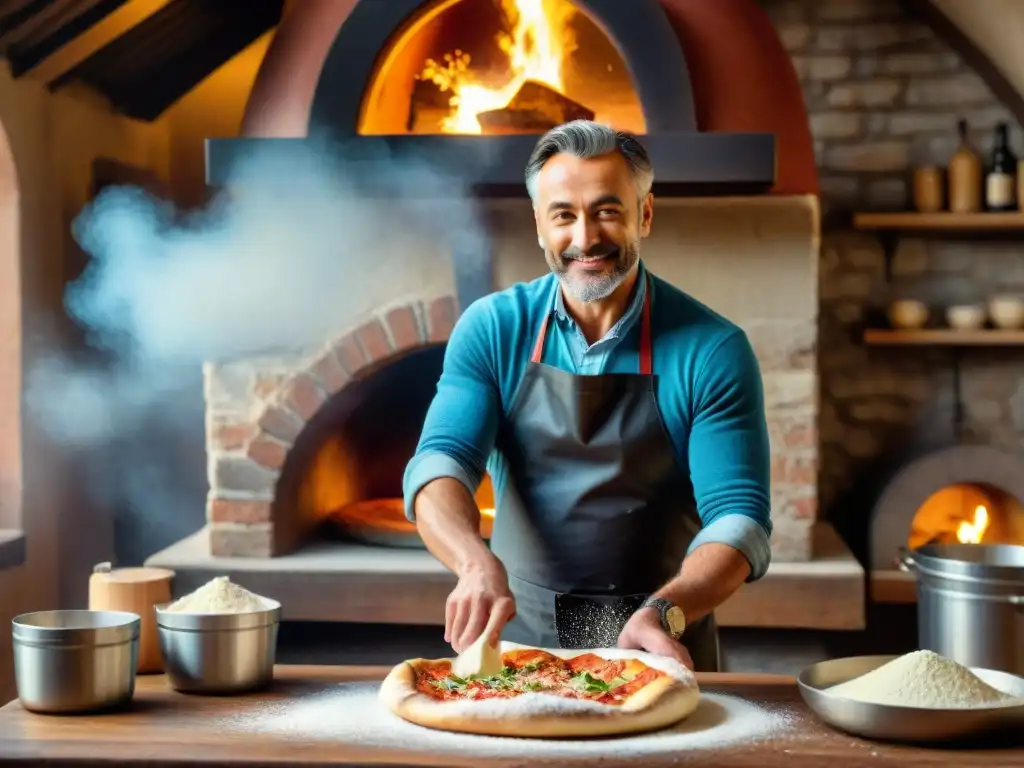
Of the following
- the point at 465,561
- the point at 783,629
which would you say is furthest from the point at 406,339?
the point at 465,561

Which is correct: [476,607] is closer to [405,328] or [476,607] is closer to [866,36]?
[405,328]

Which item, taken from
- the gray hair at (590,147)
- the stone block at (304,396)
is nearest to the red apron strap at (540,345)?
the gray hair at (590,147)

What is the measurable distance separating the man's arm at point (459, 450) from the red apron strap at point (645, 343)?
308 millimetres

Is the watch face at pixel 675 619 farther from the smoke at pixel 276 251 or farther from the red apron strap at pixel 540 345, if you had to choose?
the smoke at pixel 276 251

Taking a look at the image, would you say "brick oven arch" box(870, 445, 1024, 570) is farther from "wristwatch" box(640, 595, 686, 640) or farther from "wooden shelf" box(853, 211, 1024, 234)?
"wristwatch" box(640, 595, 686, 640)

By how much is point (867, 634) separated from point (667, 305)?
265cm

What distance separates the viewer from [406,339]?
4.05 m

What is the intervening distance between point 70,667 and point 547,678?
0.75 meters

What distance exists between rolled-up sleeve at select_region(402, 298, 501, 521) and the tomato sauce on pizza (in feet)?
1.29

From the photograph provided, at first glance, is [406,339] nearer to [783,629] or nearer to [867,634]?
[783,629]

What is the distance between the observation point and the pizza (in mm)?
1854

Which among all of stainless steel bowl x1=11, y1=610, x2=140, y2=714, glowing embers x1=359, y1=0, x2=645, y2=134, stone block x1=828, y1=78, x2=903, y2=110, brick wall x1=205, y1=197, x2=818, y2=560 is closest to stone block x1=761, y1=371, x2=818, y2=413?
brick wall x1=205, y1=197, x2=818, y2=560

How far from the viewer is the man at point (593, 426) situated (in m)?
2.41

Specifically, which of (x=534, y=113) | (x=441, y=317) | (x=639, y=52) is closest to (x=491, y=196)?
(x=534, y=113)
